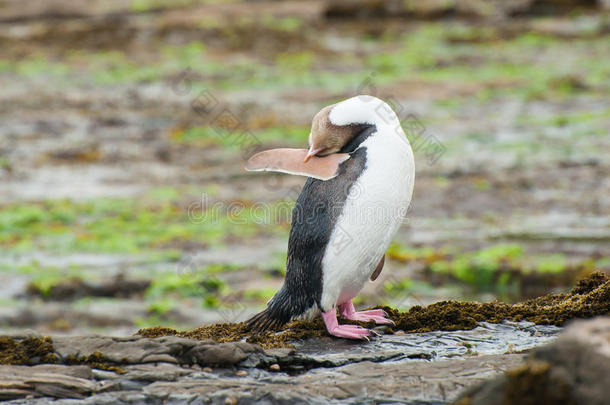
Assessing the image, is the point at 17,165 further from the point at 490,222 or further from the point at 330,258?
the point at 330,258

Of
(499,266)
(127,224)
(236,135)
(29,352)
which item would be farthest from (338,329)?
(236,135)

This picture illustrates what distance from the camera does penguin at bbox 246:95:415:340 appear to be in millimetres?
4027

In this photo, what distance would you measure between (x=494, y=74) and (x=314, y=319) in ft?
48.2

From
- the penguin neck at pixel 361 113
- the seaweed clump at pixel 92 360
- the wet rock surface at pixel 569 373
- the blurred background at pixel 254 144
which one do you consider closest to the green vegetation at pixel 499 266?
the blurred background at pixel 254 144

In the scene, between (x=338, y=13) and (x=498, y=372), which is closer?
(x=498, y=372)

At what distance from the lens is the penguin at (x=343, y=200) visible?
4027mm

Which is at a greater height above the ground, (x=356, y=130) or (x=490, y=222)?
(x=356, y=130)

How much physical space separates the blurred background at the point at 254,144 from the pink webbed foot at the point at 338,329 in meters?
1.85

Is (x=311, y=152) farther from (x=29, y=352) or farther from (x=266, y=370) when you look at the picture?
(x=29, y=352)

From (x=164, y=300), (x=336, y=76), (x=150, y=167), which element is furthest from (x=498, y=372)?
(x=336, y=76)

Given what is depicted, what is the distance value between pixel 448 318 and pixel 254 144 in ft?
12.1

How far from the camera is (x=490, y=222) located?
1009cm

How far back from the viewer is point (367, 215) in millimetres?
4012

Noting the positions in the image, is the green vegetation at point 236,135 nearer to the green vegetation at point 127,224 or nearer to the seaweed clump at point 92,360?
the green vegetation at point 127,224
